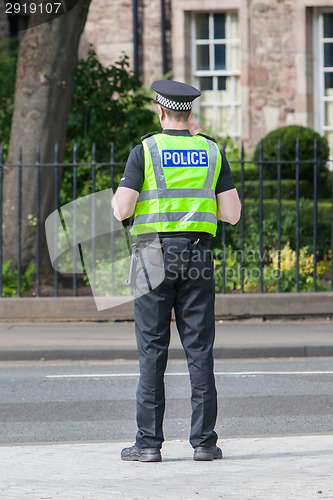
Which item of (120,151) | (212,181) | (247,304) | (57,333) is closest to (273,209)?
(120,151)

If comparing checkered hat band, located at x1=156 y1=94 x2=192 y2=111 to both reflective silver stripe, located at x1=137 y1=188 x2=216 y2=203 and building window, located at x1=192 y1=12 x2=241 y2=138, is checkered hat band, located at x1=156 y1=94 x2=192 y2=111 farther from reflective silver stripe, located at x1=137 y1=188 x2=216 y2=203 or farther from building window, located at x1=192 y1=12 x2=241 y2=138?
building window, located at x1=192 y1=12 x2=241 y2=138

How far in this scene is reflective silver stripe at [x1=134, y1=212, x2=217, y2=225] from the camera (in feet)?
16.2

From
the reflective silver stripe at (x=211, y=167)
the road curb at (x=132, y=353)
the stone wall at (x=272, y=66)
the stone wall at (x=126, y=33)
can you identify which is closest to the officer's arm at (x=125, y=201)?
the reflective silver stripe at (x=211, y=167)

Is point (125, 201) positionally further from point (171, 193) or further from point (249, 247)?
point (249, 247)

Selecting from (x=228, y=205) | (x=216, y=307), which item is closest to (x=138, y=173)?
(x=228, y=205)

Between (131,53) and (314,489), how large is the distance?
1766 centimetres

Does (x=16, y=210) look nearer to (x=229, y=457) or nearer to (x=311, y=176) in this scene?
(x=311, y=176)

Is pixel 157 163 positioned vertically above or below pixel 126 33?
below

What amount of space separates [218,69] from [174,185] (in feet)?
54.8

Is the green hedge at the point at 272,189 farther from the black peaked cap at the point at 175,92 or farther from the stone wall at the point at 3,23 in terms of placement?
the black peaked cap at the point at 175,92

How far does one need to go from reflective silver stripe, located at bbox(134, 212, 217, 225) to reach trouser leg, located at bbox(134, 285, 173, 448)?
367mm

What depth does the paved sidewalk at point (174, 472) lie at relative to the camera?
4.28 m

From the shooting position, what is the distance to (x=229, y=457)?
199 inches

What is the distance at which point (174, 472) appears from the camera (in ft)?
15.4
